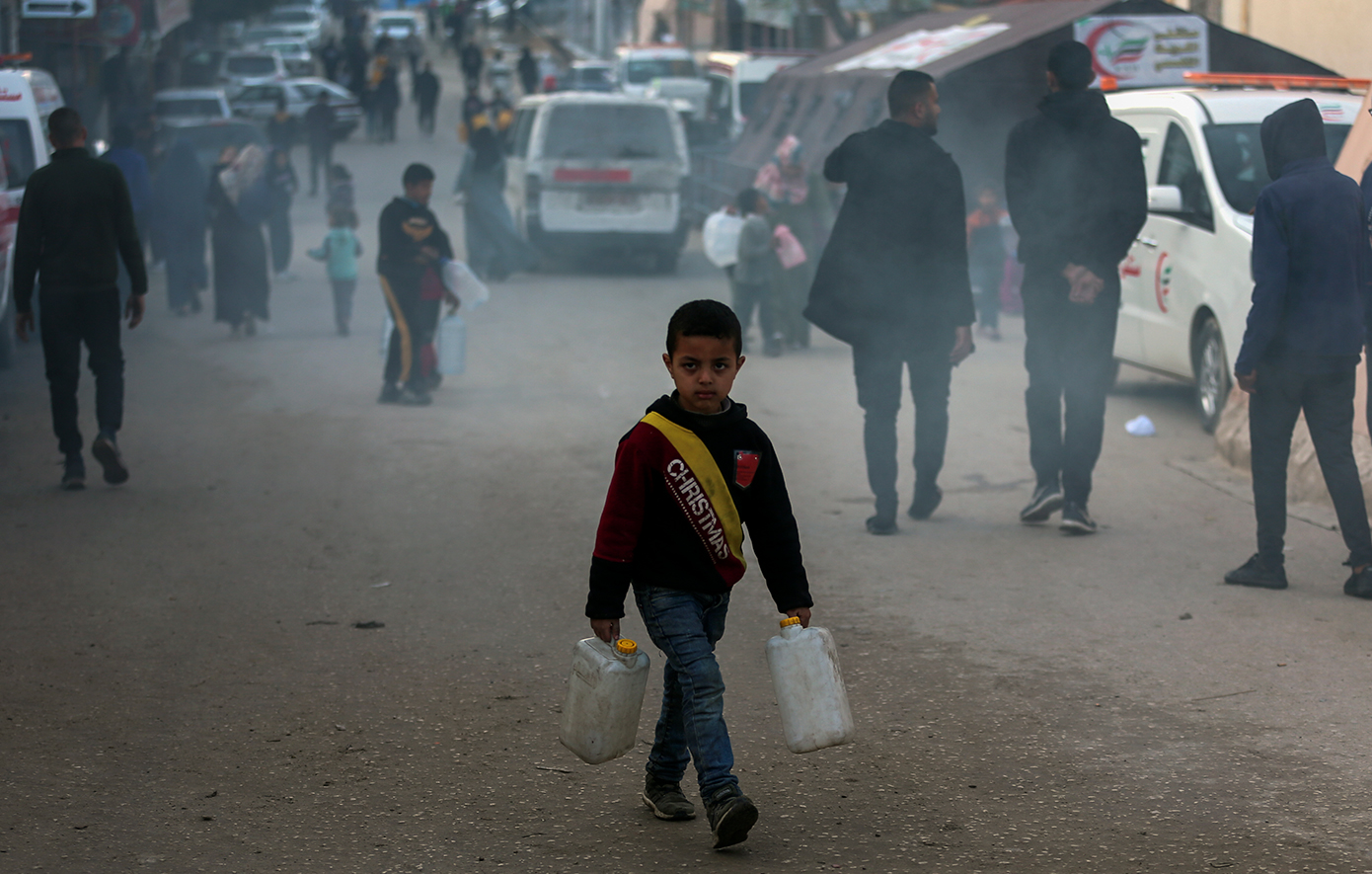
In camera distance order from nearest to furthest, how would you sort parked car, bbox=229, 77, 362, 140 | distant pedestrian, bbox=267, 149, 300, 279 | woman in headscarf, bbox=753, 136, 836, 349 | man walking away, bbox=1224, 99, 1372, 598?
man walking away, bbox=1224, 99, 1372, 598, woman in headscarf, bbox=753, 136, 836, 349, distant pedestrian, bbox=267, 149, 300, 279, parked car, bbox=229, 77, 362, 140

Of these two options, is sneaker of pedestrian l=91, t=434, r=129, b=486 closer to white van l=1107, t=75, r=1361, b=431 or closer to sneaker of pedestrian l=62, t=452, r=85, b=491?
sneaker of pedestrian l=62, t=452, r=85, b=491

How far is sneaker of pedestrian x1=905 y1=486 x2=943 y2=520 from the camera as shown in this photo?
7.24 meters

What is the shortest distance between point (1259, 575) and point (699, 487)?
3.29 meters

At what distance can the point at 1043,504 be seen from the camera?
7066 millimetres

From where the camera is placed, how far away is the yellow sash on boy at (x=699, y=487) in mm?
3529

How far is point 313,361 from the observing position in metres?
12.5

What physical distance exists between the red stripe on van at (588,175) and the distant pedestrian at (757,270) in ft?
16.2

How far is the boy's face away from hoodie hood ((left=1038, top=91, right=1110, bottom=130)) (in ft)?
12.7

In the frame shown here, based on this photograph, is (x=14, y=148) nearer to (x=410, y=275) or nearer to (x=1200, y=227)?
(x=410, y=275)

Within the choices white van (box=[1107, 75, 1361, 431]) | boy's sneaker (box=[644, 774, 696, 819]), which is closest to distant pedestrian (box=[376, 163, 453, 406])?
white van (box=[1107, 75, 1361, 431])

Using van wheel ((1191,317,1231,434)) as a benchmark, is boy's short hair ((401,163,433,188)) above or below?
above

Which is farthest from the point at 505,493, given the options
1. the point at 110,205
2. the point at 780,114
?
the point at 780,114

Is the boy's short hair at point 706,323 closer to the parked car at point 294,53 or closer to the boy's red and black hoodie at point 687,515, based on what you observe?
the boy's red and black hoodie at point 687,515

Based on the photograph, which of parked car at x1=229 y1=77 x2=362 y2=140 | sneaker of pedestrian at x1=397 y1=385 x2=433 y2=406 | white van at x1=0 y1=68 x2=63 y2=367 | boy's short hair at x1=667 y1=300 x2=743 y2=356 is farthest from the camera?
parked car at x1=229 y1=77 x2=362 y2=140
